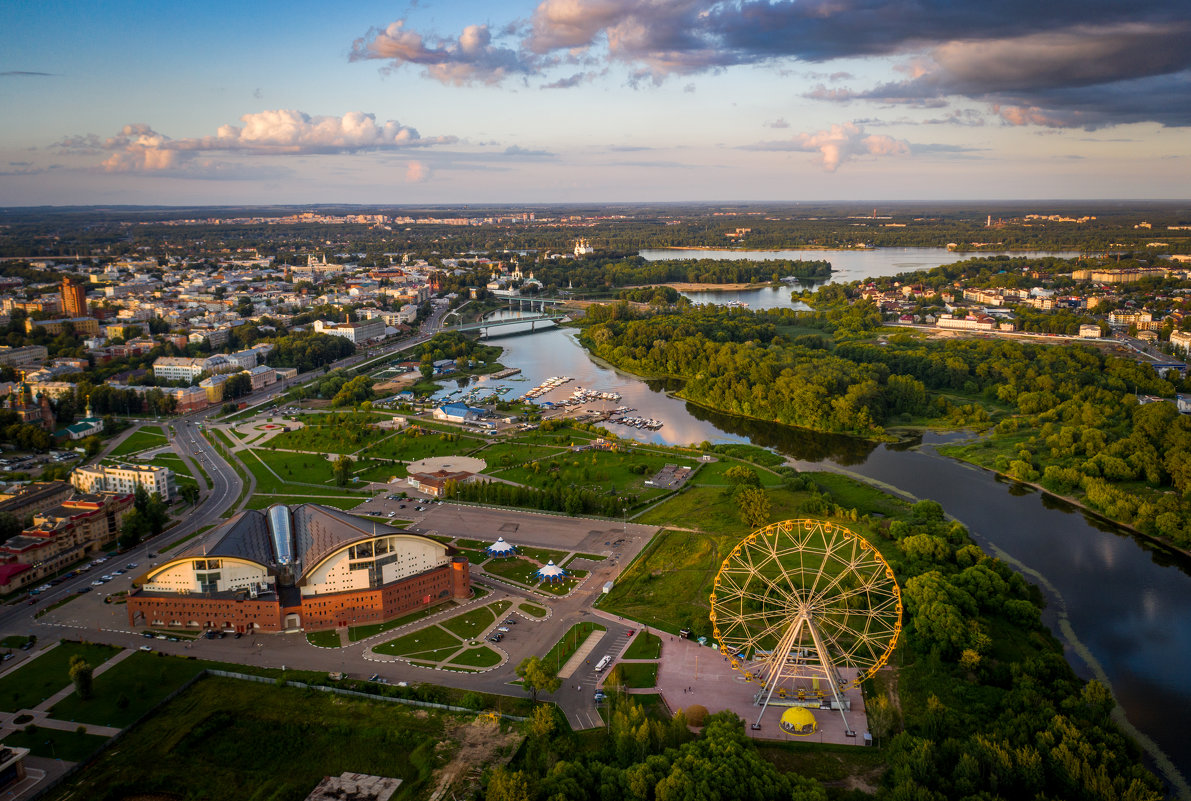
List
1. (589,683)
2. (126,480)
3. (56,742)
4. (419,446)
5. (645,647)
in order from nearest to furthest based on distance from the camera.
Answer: (56,742), (589,683), (645,647), (126,480), (419,446)

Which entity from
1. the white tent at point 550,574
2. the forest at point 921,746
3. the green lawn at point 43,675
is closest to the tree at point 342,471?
the white tent at point 550,574

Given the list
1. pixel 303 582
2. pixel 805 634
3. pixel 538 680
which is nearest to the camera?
pixel 538 680

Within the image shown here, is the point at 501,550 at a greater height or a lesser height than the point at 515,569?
greater

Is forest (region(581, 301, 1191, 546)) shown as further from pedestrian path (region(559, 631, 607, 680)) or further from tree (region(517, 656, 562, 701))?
tree (region(517, 656, 562, 701))

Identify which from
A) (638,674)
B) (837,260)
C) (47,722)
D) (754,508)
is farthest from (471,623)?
(837,260)

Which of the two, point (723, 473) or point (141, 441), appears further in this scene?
point (141, 441)

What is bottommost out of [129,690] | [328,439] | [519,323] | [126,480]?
[129,690]

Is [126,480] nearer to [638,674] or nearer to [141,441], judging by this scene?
[141,441]

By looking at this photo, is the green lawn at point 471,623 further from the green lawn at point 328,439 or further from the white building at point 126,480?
the green lawn at point 328,439
